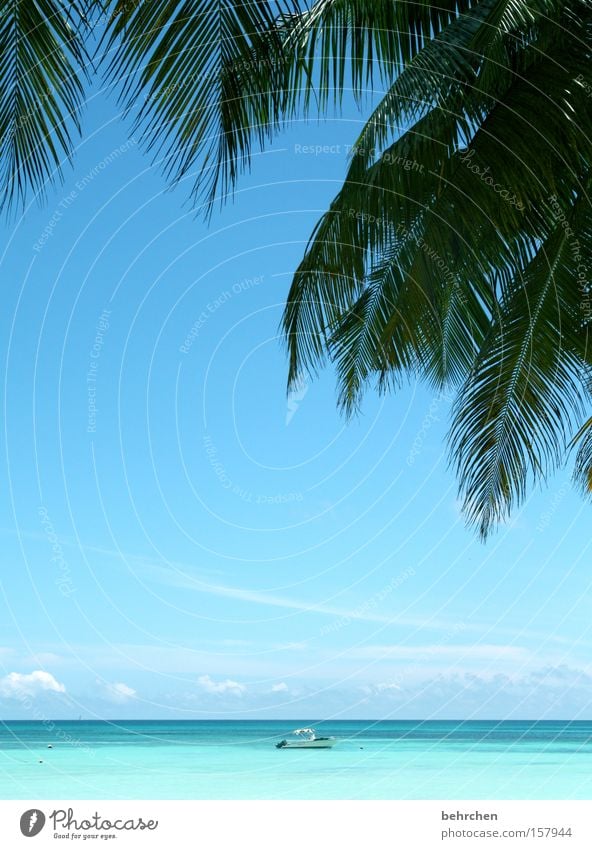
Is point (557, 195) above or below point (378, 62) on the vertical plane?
below

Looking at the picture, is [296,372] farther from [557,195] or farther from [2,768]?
[2,768]

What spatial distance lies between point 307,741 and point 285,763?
469 centimetres

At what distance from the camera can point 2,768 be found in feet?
114

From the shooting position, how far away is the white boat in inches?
1612

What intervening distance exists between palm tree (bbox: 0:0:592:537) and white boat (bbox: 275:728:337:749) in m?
34.5
